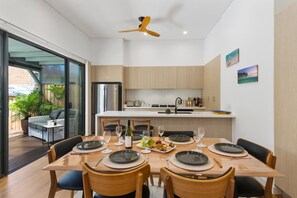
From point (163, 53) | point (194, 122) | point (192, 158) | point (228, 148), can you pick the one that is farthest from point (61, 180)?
point (163, 53)

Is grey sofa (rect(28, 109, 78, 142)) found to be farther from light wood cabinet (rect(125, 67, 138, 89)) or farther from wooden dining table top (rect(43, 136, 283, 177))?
wooden dining table top (rect(43, 136, 283, 177))

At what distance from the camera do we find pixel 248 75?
2.56 metres

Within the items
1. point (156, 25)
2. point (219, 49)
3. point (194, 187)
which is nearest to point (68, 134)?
point (156, 25)

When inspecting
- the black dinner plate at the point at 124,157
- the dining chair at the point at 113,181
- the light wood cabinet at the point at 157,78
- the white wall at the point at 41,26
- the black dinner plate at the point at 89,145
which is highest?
the white wall at the point at 41,26

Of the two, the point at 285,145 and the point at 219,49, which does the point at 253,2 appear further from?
the point at 285,145

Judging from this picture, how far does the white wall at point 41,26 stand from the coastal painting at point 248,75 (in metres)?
3.74

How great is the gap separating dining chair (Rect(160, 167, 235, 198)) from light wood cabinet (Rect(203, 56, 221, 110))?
3.04 metres

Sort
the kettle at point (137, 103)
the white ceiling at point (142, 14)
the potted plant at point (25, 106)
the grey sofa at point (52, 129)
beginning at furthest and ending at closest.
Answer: the kettle at point (137, 103) < the potted plant at point (25, 106) < the grey sofa at point (52, 129) < the white ceiling at point (142, 14)

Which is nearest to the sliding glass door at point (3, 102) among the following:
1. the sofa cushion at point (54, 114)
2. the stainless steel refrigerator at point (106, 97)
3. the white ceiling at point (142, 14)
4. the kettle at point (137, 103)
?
the white ceiling at point (142, 14)

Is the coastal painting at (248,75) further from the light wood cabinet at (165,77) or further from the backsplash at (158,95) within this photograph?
the backsplash at (158,95)

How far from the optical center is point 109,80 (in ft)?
17.1

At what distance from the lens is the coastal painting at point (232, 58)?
2.95 m

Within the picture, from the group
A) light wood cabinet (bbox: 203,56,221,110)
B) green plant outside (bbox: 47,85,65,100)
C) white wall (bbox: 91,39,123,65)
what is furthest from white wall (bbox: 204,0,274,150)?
green plant outside (bbox: 47,85,65,100)

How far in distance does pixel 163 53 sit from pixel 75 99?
3.18 m
